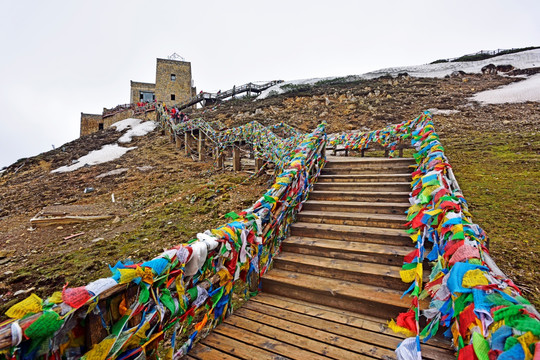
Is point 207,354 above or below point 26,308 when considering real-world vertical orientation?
below

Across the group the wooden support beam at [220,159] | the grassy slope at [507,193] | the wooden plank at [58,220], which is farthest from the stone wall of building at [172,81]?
the grassy slope at [507,193]

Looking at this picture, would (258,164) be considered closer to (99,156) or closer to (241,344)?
(241,344)

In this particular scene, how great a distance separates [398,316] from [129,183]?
36.8 feet

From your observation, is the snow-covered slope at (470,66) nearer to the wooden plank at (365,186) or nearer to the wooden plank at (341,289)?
the wooden plank at (365,186)

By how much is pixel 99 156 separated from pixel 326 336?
18364 mm

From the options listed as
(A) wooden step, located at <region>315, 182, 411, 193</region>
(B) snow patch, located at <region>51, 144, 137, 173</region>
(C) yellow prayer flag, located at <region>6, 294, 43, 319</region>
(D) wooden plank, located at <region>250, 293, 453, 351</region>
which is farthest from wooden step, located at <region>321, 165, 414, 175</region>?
(B) snow patch, located at <region>51, 144, 137, 173</region>

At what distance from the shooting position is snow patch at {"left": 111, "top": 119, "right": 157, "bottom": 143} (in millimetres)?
21047

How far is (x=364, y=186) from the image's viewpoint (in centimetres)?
549

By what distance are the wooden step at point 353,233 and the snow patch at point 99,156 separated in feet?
50.9

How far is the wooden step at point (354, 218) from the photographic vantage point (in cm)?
429

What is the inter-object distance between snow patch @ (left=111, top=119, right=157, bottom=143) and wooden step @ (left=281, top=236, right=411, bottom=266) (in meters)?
19.8

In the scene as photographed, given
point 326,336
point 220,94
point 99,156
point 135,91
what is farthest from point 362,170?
point 135,91

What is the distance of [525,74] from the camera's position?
22219 millimetres

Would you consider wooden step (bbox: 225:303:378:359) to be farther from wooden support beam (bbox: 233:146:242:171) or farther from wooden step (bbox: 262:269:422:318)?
wooden support beam (bbox: 233:146:242:171)
